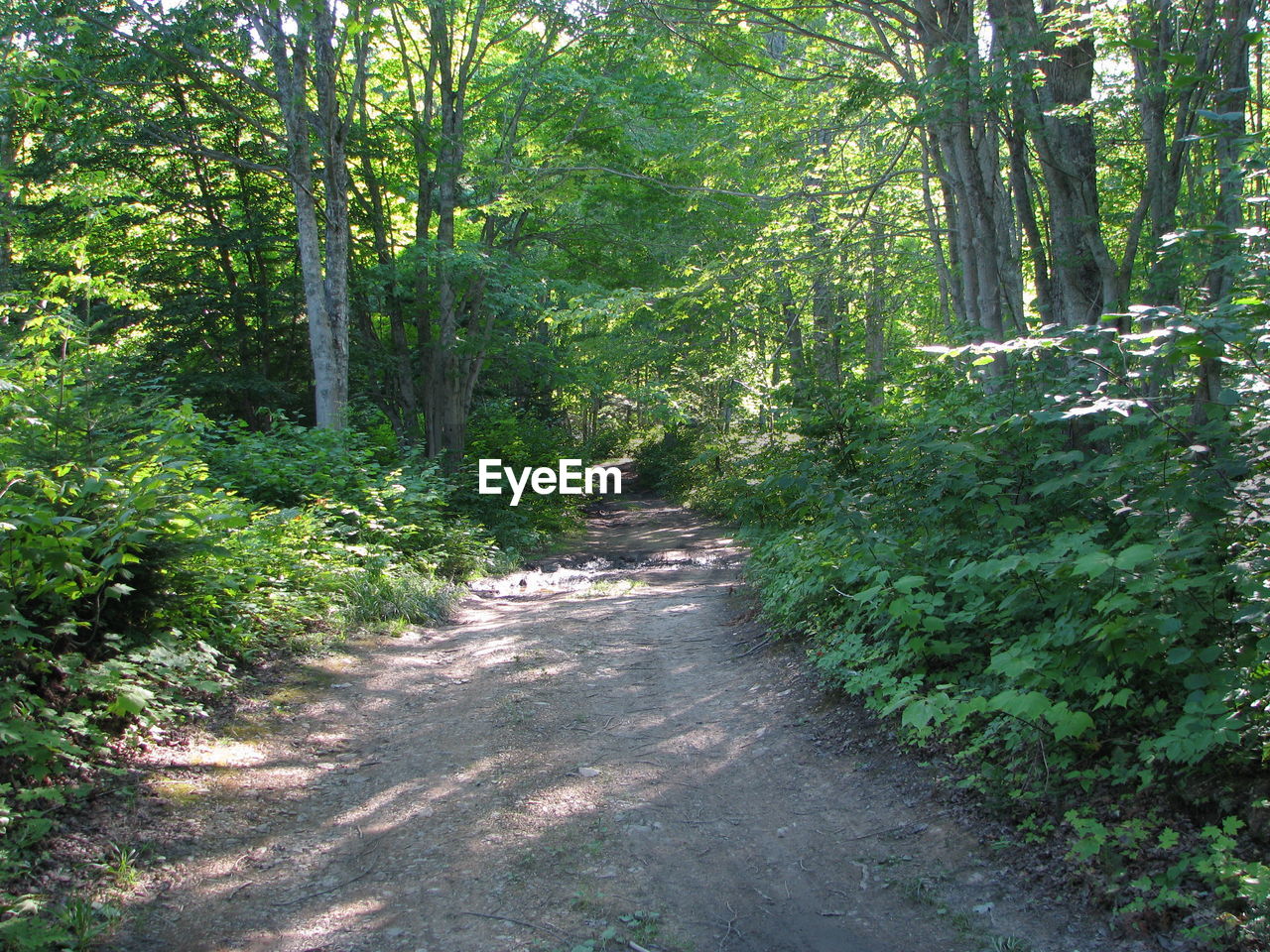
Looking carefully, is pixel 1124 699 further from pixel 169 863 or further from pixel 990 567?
pixel 169 863

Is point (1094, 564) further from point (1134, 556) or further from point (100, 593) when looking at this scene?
point (100, 593)

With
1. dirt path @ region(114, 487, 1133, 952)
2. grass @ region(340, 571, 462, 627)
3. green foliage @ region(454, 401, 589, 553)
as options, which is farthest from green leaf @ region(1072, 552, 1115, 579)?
green foliage @ region(454, 401, 589, 553)

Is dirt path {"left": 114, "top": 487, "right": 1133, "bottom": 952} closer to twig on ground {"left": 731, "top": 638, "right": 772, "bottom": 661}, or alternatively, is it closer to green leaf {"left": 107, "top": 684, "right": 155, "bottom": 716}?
twig on ground {"left": 731, "top": 638, "right": 772, "bottom": 661}

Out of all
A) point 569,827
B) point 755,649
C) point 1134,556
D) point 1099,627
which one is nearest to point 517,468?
point 755,649

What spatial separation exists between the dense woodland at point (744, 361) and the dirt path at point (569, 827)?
397 millimetres

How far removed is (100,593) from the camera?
458 cm

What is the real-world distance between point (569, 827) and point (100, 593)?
287 centimetres

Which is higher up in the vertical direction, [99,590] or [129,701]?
[99,590]

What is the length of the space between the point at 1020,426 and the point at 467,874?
375cm

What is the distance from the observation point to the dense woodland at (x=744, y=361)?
342 cm

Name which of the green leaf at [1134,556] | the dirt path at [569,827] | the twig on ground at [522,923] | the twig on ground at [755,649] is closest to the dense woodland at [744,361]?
the green leaf at [1134,556]

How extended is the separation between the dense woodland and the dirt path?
0.40 metres

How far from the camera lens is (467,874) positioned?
3611 mm

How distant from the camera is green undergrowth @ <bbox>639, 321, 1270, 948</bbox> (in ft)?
9.89
